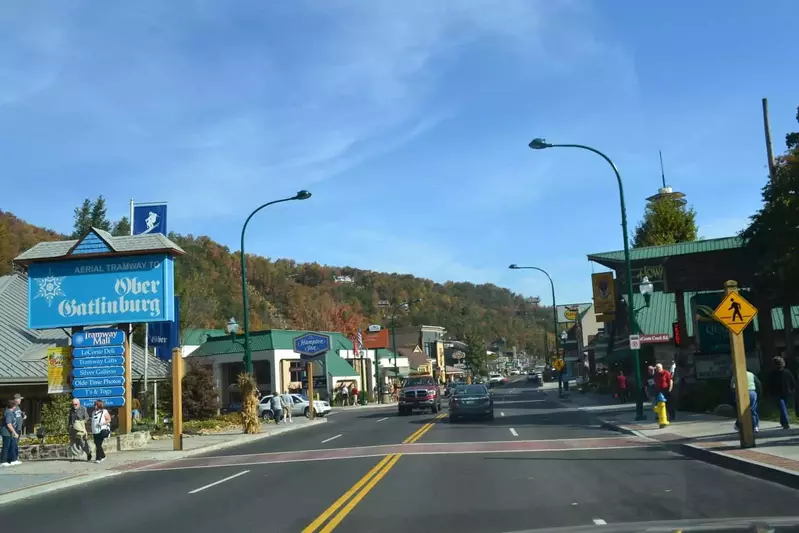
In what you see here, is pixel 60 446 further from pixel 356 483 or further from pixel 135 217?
pixel 356 483

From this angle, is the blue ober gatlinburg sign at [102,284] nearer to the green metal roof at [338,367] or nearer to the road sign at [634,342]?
the road sign at [634,342]

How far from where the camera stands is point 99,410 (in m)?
21.8

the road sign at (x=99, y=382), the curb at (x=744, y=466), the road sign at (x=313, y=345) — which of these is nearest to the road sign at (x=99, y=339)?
the road sign at (x=99, y=382)

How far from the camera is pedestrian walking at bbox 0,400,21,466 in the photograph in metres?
20.4

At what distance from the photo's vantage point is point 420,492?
40.0 ft

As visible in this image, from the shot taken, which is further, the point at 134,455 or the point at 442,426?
the point at 442,426

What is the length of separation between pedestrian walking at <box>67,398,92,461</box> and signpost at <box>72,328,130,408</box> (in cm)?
216

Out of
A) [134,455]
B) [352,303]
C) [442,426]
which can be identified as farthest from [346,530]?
[352,303]

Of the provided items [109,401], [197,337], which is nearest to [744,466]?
[109,401]

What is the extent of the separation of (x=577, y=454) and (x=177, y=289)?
39.7 m

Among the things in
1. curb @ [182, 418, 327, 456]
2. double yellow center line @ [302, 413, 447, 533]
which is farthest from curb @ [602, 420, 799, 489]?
curb @ [182, 418, 327, 456]

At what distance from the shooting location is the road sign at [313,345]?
1741 inches

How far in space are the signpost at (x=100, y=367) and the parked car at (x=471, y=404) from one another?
1279 cm

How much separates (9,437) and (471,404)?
1673 centimetres
